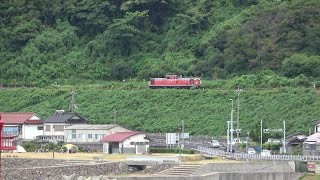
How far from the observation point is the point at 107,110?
2195 inches

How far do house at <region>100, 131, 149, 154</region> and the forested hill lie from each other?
1162 cm

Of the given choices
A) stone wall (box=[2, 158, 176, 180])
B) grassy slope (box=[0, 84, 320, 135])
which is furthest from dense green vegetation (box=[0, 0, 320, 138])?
stone wall (box=[2, 158, 176, 180])

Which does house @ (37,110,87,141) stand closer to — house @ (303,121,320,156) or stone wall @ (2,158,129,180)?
stone wall @ (2,158,129,180)

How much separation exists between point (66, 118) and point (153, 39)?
12593 millimetres

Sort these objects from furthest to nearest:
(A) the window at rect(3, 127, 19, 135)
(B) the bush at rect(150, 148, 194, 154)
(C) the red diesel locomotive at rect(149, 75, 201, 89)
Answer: (C) the red diesel locomotive at rect(149, 75, 201, 89), (A) the window at rect(3, 127, 19, 135), (B) the bush at rect(150, 148, 194, 154)

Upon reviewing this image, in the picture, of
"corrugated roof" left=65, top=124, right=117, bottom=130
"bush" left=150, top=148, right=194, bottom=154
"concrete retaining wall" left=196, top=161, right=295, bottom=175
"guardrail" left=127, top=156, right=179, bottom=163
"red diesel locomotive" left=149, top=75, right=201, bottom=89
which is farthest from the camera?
"red diesel locomotive" left=149, top=75, right=201, bottom=89

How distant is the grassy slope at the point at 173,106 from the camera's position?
51.6 metres

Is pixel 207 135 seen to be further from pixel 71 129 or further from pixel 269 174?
pixel 269 174

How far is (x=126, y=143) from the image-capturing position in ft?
155

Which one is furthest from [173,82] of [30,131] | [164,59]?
[30,131]

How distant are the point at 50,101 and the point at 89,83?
3.25 m

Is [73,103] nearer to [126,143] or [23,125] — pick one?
[23,125]

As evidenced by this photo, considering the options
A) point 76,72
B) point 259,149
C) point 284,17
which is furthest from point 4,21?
point 259,149

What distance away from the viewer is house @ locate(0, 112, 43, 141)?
52.5 m
